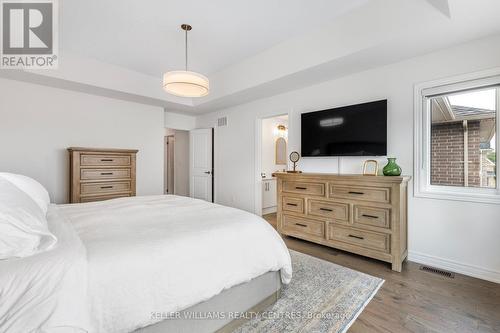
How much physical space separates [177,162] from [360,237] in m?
5.29

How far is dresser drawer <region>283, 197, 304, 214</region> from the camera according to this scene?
333 centimetres

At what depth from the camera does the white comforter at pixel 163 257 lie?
1061 millimetres

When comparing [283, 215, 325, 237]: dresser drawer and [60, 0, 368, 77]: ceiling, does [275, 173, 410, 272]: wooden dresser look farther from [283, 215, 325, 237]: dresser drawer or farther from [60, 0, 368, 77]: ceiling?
[60, 0, 368, 77]: ceiling

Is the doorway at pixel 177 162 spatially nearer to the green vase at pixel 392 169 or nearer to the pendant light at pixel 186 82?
the pendant light at pixel 186 82

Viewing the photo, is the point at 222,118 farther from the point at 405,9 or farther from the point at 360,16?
the point at 405,9

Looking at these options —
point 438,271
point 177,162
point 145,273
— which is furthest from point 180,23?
point 177,162

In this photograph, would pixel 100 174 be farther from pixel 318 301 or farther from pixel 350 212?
pixel 350 212

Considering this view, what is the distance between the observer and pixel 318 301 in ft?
6.38

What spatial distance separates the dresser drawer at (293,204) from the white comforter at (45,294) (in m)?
2.73

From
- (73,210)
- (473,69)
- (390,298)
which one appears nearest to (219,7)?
(73,210)

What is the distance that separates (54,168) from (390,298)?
16.3 feet

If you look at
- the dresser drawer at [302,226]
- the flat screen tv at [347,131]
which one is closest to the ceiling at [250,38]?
the flat screen tv at [347,131]

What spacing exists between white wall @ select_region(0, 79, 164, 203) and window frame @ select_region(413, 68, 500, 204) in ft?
15.3

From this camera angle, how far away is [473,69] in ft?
7.89
